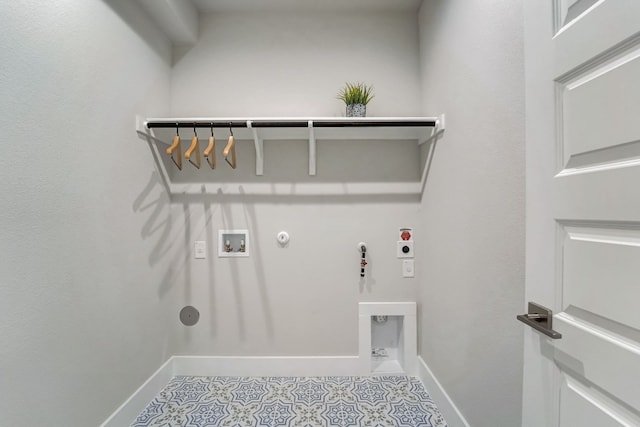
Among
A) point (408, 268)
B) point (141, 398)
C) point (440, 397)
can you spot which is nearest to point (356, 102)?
point (408, 268)

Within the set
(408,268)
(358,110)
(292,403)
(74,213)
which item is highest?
(358,110)

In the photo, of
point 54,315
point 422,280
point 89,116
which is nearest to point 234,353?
point 54,315

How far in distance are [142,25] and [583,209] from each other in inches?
91.3

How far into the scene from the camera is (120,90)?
4.72 feet

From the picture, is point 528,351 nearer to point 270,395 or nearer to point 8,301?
point 270,395

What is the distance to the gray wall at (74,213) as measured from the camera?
3.11 feet

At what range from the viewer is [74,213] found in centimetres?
117

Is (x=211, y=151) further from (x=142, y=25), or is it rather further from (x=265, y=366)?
(x=265, y=366)

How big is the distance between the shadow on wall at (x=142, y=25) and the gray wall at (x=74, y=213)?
1cm

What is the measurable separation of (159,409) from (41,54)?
1.90m

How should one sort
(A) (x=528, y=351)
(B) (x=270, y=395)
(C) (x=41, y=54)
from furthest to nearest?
(B) (x=270, y=395) → (C) (x=41, y=54) → (A) (x=528, y=351)

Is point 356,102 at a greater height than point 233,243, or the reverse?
point 356,102

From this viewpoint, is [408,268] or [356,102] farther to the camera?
[408,268]

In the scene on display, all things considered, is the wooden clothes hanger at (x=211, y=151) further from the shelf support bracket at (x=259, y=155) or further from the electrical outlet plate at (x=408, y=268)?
the electrical outlet plate at (x=408, y=268)
